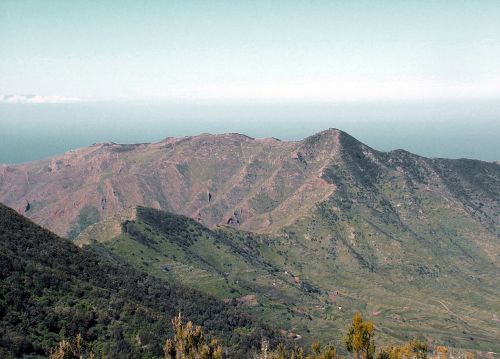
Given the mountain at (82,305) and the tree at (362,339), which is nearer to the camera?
the tree at (362,339)

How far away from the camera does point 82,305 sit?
332ft

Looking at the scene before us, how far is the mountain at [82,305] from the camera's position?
87938mm

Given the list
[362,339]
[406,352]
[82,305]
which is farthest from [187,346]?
[82,305]

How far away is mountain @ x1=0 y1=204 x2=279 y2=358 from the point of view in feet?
289

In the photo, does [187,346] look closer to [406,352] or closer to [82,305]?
[406,352]

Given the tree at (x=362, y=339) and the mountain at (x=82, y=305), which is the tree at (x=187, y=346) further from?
the mountain at (x=82, y=305)

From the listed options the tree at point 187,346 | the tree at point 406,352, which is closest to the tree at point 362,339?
the tree at point 406,352

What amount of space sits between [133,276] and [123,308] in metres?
41.0

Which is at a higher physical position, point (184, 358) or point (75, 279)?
point (184, 358)

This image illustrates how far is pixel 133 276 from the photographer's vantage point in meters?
147

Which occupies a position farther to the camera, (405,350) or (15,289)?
(15,289)

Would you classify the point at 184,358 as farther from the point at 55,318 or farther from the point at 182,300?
the point at 182,300

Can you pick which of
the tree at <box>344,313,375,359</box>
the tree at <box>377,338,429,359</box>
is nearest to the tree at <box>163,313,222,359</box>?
the tree at <box>344,313,375,359</box>

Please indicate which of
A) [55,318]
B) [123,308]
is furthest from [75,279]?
[55,318]
